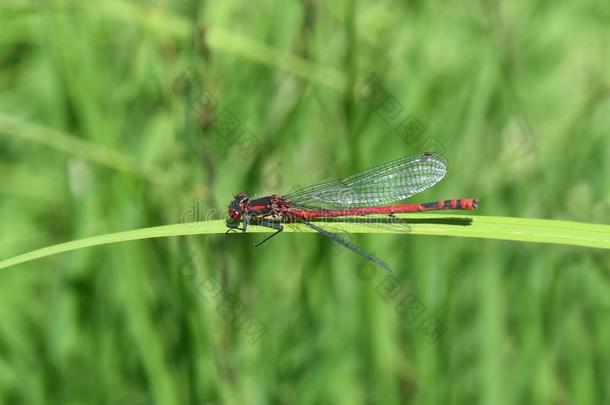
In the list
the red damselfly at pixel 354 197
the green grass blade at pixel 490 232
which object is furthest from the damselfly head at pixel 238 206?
the green grass blade at pixel 490 232

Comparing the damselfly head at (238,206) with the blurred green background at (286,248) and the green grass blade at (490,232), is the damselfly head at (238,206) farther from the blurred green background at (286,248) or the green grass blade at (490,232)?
the green grass blade at (490,232)

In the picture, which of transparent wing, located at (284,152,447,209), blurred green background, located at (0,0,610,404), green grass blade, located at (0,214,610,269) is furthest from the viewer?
transparent wing, located at (284,152,447,209)

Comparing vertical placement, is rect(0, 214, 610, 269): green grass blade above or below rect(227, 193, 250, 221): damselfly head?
below

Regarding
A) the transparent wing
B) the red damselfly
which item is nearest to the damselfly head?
the red damselfly

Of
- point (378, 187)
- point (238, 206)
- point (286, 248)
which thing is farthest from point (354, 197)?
point (238, 206)

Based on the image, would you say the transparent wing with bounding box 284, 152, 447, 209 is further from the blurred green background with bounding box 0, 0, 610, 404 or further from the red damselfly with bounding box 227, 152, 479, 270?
the blurred green background with bounding box 0, 0, 610, 404

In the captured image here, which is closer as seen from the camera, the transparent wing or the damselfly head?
the damselfly head
